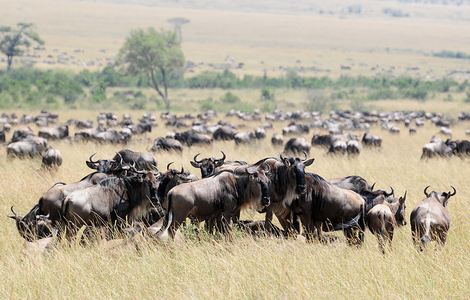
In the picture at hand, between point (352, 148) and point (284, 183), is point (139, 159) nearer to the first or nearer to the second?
point (284, 183)

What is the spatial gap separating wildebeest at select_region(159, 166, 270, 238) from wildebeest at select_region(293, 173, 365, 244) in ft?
2.01

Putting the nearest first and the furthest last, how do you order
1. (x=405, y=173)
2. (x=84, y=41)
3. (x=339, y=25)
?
(x=405, y=173) → (x=84, y=41) → (x=339, y=25)

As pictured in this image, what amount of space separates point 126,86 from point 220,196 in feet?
203

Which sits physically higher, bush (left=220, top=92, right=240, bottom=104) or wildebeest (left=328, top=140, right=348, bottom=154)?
wildebeest (left=328, top=140, right=348, bottom=154)

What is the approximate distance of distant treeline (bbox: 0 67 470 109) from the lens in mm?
55938

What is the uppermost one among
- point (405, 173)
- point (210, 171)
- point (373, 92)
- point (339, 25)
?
point (210, 171)

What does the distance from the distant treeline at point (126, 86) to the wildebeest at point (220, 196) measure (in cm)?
4365

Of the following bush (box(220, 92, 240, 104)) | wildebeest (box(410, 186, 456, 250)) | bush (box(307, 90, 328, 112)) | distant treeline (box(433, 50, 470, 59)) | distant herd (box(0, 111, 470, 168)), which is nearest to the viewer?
wildebeest (box(410, 186, 456, 250))

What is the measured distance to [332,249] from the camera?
374 inches

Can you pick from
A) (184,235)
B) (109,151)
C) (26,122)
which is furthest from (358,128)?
(184,235)

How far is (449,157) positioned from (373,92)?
157 ft

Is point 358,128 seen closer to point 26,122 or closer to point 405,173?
point 26,122

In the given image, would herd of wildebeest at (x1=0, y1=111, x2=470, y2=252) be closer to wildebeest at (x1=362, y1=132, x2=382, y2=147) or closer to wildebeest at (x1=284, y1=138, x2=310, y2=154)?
wildebeest at (x1=284, y1=138, x2=310, y2=154)

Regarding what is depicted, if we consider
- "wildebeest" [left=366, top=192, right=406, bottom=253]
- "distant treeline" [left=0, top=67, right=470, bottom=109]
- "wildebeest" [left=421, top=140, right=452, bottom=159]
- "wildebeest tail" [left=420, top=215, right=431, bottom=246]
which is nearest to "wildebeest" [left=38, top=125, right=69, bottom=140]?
"wildebeest" [left=421, top=140, right=452, bottom=159]
